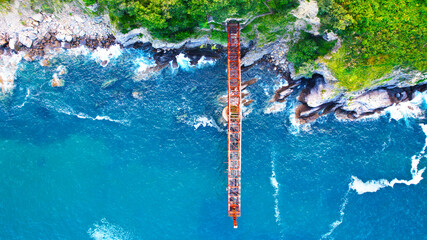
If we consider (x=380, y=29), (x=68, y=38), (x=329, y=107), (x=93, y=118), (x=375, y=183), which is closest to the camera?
(x=380, y=29)

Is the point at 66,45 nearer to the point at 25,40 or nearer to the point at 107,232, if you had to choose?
the point at 25,40

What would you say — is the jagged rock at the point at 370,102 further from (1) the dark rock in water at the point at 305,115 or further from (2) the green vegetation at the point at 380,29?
(2) the green vegetation at the point at 380,29

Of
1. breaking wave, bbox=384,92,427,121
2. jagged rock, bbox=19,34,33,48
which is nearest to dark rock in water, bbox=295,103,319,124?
breaking wave, bbox=384,92,427,121

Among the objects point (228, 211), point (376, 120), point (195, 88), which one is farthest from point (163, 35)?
point (376, 120)

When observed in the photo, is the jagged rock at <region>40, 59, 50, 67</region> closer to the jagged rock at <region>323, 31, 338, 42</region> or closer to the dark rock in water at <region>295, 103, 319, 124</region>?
the dark rock in water at <region>295, 103, 319, 124</region>

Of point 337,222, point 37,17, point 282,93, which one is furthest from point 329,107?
point 37,17

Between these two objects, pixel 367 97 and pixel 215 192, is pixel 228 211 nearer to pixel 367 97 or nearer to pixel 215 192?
pixel 215 192
